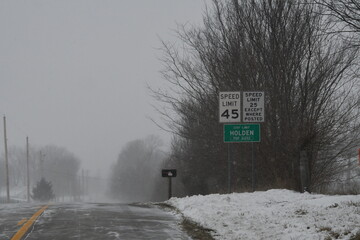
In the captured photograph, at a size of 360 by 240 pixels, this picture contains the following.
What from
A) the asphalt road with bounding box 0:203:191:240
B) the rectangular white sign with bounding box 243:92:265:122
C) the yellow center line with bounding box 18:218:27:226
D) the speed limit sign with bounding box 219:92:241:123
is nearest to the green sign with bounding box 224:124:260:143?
the rectangular white sign with bounding box 243:92:265:122

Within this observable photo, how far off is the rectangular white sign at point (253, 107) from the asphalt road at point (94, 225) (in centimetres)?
431

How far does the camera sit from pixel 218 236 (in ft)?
26.9

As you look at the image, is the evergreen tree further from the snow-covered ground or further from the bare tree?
the snow-covered ground

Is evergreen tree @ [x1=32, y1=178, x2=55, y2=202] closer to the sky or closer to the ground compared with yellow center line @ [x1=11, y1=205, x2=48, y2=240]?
closer to the ground

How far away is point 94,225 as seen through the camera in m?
9.48

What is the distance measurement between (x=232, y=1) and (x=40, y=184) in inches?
2165

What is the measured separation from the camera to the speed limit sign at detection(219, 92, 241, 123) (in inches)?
553

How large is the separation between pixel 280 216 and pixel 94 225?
391cm

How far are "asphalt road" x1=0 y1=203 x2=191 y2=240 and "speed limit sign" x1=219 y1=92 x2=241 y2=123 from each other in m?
3.71

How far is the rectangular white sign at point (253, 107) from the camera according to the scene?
14312 mm

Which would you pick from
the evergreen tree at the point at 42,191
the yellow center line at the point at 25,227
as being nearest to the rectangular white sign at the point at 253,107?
the yellow center line at the point at 25,227

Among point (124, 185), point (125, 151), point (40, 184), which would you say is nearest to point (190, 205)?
point (40, 184)

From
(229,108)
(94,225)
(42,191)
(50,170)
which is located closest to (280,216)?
(94,225)

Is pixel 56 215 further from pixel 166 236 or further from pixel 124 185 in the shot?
pixel 124 185
